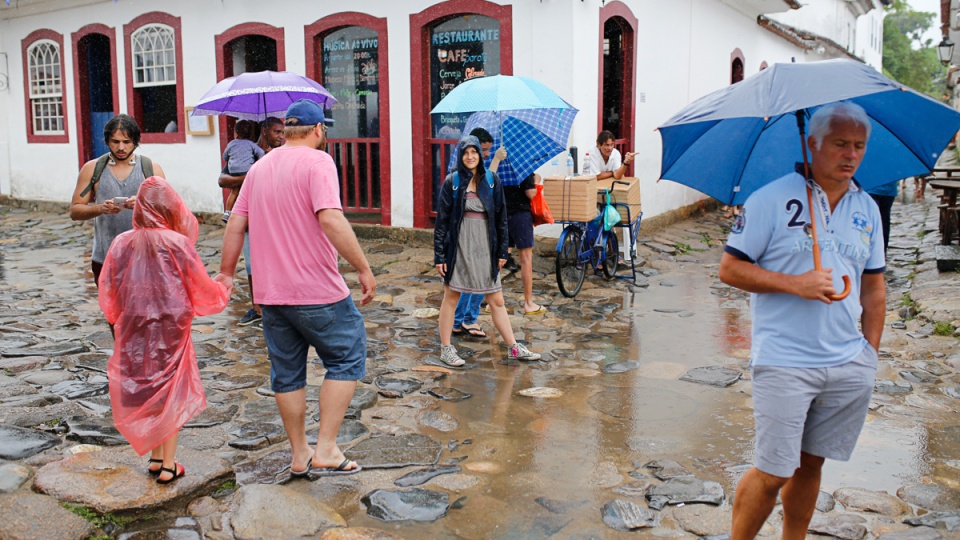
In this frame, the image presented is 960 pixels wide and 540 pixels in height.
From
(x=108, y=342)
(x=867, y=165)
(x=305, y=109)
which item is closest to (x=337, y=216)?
(x=305, y=109)

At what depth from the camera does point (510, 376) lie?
627 cm

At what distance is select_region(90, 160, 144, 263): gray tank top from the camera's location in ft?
17.8

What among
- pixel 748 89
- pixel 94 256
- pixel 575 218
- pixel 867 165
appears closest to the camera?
pixel 748 89

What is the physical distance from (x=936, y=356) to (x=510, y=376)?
3.26 meters


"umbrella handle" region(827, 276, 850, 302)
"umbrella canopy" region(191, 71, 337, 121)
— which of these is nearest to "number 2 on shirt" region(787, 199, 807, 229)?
"umbrella handle" region(827, 276, 850, 302)

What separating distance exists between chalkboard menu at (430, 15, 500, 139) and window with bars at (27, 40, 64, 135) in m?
8.55

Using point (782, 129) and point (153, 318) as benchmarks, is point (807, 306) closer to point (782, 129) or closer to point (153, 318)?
point (782, 129)

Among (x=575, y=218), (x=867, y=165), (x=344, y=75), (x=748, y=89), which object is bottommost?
(x=575, y=218)

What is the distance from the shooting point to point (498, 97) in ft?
25.2

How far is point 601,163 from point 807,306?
704cm

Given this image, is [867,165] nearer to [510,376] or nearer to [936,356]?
[510,376]

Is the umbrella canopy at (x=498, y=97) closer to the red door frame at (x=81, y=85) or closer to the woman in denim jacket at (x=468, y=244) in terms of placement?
the woman in denim jacket at (x=468, y=244)

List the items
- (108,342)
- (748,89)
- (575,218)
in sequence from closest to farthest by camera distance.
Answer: (748,89) < (108,342) < (575,218)

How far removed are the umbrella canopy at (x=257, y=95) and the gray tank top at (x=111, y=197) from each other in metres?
2.26
